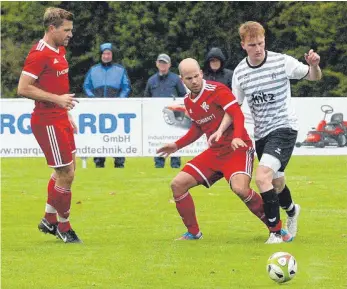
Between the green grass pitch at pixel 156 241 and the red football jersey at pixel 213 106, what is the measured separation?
102cm

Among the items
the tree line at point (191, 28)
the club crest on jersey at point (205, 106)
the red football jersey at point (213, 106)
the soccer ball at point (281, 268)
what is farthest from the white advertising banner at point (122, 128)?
the tree line at point (191, 28)

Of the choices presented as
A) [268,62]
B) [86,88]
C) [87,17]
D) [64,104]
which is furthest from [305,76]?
[87,17]

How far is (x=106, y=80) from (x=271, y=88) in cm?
1115

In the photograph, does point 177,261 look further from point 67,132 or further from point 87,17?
point 87,17

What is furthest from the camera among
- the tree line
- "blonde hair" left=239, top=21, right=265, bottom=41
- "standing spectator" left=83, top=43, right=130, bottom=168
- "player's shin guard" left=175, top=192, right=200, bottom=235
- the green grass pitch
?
the tree line

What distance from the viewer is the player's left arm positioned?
11.7 metres

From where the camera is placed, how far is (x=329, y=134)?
23344mm

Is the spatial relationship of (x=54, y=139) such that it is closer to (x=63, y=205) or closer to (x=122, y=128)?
(x=63, y=205)

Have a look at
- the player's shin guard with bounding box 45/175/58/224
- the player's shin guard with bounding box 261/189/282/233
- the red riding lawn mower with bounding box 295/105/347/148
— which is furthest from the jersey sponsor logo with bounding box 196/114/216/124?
the red riding lawn mower with bounding box 295/105/347/148

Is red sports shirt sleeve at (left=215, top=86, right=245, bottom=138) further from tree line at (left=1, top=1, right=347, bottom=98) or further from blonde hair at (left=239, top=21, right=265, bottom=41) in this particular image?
tree line at (left=1, top=1, right=347, bottom=98)

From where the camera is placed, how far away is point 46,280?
984 cm

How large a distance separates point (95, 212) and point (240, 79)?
3803 mm

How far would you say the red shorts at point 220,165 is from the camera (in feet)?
39.9

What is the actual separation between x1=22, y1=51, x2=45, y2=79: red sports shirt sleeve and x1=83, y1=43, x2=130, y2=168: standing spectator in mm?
10456
